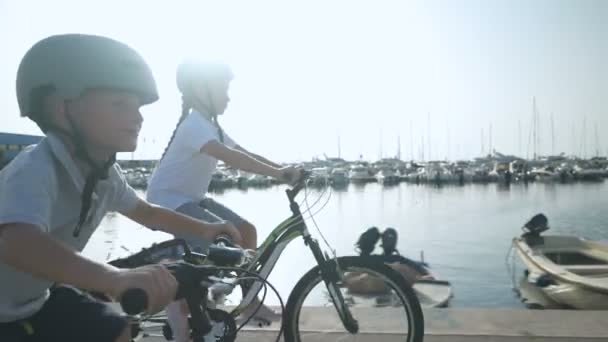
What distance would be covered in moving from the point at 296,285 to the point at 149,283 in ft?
5.13

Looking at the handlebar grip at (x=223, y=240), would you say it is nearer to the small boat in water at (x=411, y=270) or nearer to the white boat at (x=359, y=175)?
the small boat in water at (x=411, y=270)

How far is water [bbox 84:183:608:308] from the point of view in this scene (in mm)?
20859

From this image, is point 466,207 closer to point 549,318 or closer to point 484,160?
point 549,318

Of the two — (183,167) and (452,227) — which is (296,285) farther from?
(452,227)

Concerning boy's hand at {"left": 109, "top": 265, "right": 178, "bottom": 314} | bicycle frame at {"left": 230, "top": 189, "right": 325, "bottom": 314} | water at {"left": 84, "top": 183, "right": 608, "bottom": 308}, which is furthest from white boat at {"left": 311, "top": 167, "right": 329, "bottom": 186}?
boy's hand at {"left": 109, "top": 265, "right": 178, "bottom": 314}

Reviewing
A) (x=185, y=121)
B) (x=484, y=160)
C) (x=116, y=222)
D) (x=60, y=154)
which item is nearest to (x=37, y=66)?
(x=60, y=154)

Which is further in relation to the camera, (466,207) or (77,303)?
(466,207)

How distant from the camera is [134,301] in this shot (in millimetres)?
1492

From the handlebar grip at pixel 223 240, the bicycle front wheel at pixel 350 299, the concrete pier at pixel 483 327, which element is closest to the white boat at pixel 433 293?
the concrete pier at pixel 483 327

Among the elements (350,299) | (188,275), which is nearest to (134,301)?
(188,275)

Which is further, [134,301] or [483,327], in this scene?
[483,327]

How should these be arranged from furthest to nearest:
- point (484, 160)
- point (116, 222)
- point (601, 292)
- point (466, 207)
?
point (484, 160), point (466, 207), point (116, 222), point (601, 292)

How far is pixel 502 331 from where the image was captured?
4.12 m

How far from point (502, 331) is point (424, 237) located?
30803mm
